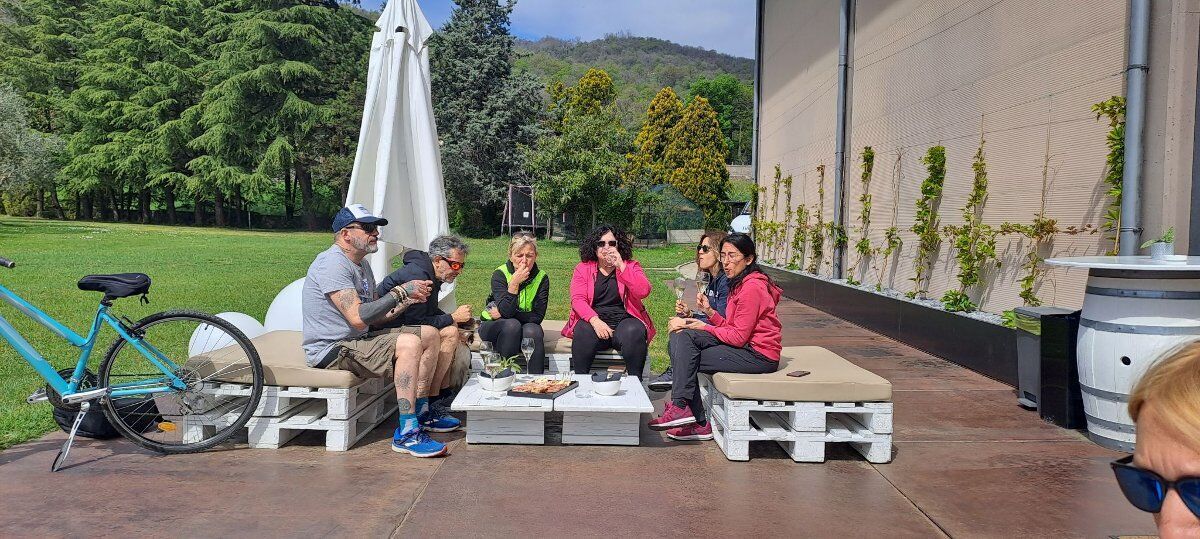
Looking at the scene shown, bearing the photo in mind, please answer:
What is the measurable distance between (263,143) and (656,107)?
→ 22911mm

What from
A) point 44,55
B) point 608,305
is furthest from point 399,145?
point 44,55

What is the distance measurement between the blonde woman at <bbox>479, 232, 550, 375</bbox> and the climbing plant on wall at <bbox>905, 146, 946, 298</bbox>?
480 cm

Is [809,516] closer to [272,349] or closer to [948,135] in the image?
[272,349]

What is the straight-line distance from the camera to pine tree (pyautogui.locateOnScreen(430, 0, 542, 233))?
34.1m

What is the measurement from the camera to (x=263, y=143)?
38.6 meters

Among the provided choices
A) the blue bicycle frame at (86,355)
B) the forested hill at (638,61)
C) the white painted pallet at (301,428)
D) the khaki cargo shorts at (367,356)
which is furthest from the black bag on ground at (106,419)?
the forested hill at (638,61)

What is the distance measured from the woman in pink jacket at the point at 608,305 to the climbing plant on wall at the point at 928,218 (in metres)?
4.20

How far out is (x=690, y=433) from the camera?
14.7 ft

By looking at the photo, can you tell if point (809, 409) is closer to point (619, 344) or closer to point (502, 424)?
point (619, 344)

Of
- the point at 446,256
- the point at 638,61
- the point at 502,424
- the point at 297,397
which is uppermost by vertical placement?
the point at 638,61

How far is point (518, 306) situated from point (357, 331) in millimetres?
1228

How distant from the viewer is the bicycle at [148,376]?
3895mm

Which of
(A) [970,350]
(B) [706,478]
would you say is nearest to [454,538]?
(B) [706,478]

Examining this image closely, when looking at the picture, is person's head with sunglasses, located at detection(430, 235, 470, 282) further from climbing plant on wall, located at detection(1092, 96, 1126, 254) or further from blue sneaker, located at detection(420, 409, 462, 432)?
climbing plant on wall, located at detection(1092, 96, 1126, 254)
